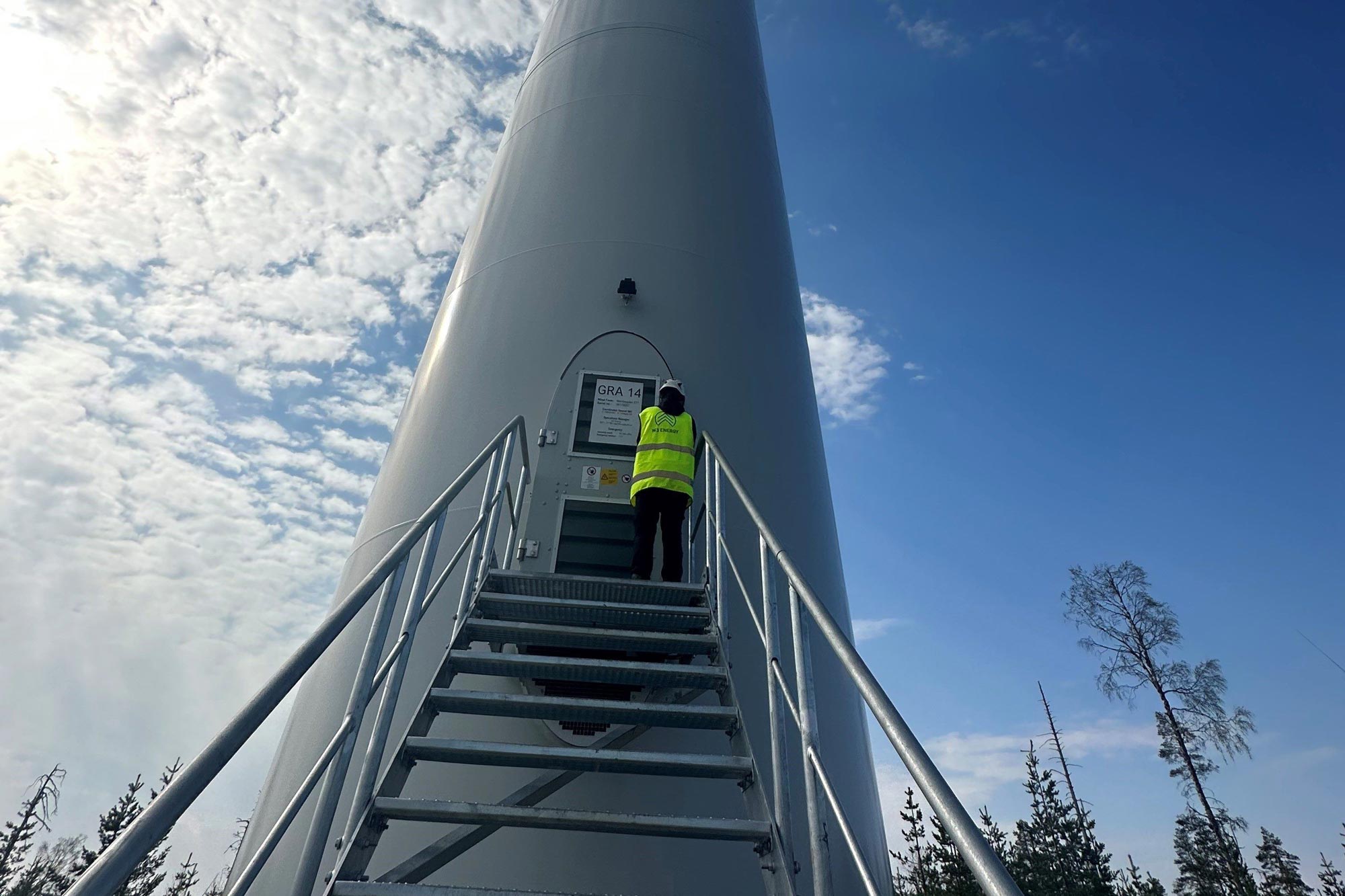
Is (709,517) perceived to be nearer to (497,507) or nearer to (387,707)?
(497,507)

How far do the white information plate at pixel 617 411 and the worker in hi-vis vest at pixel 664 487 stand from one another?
392 millimetres

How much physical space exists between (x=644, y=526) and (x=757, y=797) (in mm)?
1762

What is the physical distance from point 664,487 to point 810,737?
1942 millimetres

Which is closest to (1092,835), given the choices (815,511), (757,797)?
(815,511)

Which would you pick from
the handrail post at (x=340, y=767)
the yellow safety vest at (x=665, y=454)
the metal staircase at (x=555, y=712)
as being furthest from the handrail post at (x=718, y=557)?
the handrail post at (x=340, y=767)

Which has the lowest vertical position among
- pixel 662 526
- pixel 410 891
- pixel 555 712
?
pixel 410 891

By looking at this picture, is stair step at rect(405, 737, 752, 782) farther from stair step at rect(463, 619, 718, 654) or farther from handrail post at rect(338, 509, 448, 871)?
stair step at rect(463, 619, 718, 654)

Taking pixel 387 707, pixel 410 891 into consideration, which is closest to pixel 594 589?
pixel 387 707

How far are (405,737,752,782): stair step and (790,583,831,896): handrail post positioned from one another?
35 cm

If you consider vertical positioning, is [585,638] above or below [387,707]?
above

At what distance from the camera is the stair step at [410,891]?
2033 mm

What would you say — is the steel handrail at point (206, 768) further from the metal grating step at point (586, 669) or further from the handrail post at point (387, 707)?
the metal grating step at point (586, 669)

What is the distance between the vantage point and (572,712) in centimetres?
295

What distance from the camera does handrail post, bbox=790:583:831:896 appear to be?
2137 millimetres
